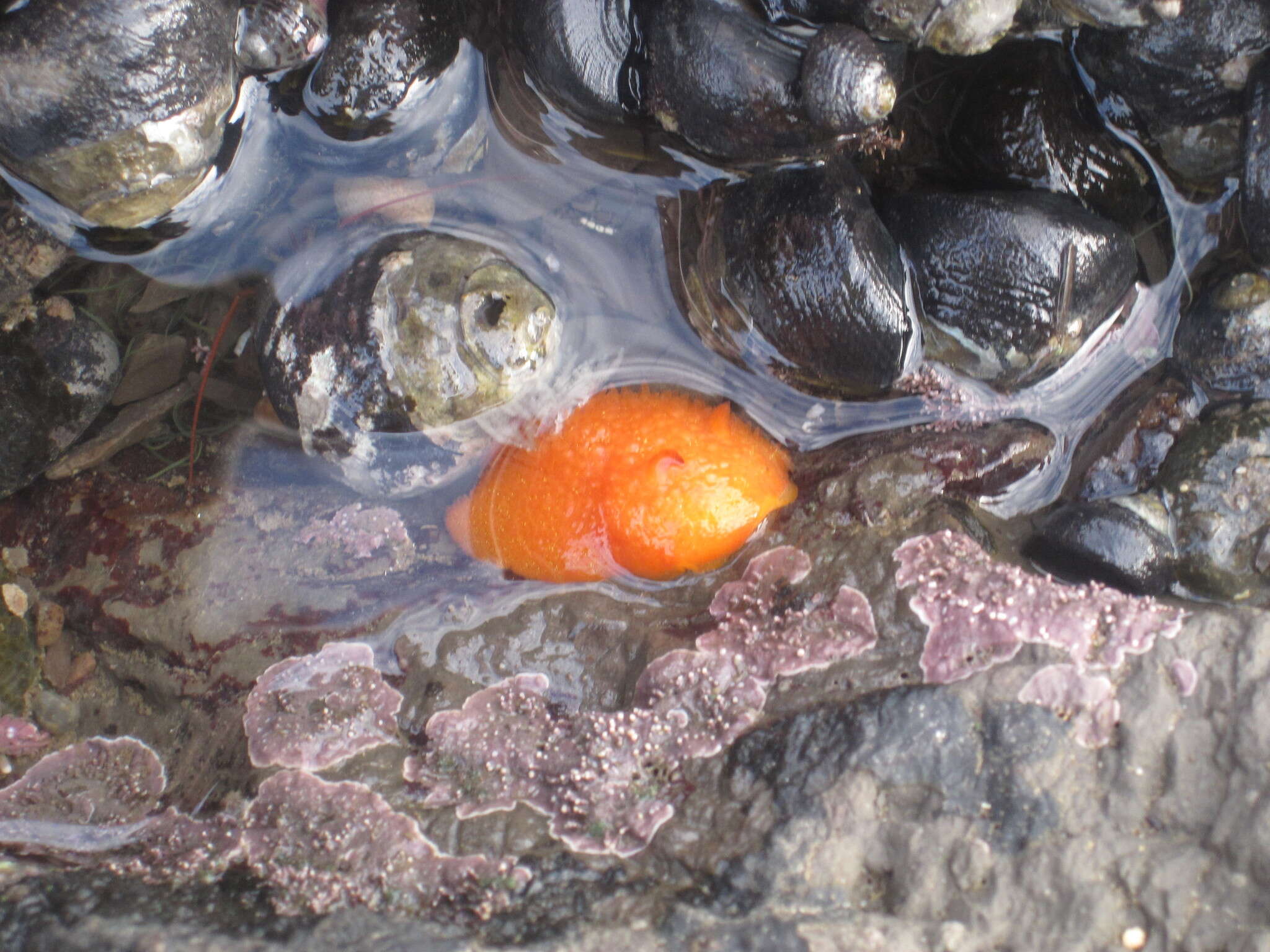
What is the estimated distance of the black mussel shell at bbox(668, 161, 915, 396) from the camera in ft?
9.53

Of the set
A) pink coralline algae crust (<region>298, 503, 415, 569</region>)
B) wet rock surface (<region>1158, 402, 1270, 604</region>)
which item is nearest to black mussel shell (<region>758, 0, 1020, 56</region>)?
wet rock surface (<region>1158, 402, 1270, 604</region>)

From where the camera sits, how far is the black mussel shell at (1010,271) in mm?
2906

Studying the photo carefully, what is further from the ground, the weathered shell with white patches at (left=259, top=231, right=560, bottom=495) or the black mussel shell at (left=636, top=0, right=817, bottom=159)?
the black mussel shell at (left=636, top=0, right=817, bottom=159)

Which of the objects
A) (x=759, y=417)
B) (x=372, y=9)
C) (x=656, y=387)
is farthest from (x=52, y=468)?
(x=759, y=417)

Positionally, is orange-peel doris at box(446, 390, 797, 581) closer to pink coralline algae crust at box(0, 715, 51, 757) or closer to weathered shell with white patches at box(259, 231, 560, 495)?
weathered shell with white patches at box(259, 231, 560, 495)

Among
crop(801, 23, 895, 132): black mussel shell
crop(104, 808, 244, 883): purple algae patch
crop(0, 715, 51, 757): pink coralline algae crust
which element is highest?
crop(801, 23, 895, 132): black mussel shell

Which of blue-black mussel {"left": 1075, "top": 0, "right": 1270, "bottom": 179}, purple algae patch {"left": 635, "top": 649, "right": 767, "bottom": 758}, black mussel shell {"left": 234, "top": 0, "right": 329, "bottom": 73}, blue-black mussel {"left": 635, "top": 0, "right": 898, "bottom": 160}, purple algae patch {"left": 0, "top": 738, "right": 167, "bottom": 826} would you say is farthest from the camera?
black mussel shell {"left": 234, "top": 0, "right": 329, "bottom": 73}

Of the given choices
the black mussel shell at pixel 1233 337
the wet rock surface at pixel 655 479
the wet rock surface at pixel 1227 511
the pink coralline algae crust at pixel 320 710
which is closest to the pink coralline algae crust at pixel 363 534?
the wet rock surface at pixel 655 479

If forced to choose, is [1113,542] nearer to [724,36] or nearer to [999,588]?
[999,588]

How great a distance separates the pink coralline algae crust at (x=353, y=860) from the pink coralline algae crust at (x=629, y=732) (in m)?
0.18

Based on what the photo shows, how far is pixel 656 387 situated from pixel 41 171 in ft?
7.26

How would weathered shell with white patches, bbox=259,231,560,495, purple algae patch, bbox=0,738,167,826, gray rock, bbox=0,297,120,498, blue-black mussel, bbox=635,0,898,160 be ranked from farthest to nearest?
1. gray rock, bbox=0,297,120,498
2. weathered shell with white patches, bbox=259,231,560,495
3. purple algae patch, bbox=0,738,167,826
4. blue-black mussel, bbox=635,0,898,160

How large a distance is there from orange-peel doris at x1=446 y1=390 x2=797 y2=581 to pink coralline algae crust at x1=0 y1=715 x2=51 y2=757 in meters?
1.58

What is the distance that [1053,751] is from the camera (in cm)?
220
